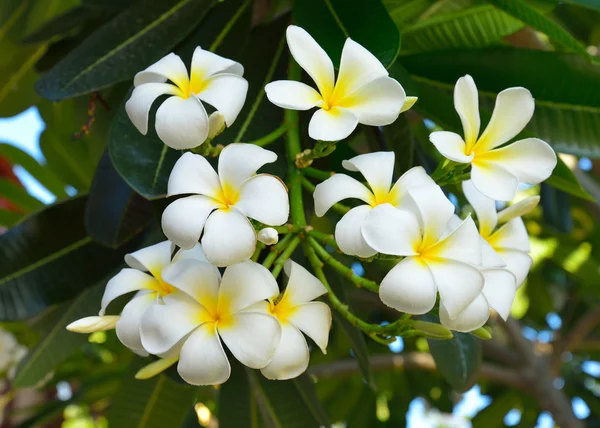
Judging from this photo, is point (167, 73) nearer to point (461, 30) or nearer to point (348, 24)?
point (348, 24)

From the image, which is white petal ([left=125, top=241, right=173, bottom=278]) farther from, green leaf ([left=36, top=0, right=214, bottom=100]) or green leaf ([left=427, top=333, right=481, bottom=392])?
green leaf ([left=427, top=333, right=481, bottom=392])

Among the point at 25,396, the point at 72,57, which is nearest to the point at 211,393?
the point at 25,396

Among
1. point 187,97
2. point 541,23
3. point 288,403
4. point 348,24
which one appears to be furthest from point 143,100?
point 288,403

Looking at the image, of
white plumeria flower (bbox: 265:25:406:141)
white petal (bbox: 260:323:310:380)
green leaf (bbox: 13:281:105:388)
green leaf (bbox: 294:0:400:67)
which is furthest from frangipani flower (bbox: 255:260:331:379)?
green leaf (bbox: 13:281:105:388)

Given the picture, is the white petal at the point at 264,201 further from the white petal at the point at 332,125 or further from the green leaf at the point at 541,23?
the green leaf at the point at 541,23

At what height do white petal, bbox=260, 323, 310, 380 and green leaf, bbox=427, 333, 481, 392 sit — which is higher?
white petal, bbox=260, 323, 310, 380
